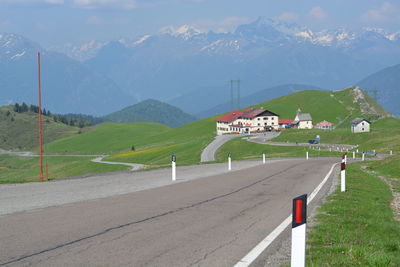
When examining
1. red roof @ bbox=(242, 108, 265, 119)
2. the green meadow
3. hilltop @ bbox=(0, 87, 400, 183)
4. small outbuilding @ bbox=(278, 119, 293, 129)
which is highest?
red roof @ bbox=(242, 108, 265, 119)

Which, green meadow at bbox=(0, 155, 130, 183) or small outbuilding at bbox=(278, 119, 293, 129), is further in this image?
small outbuilding at bbox=(278, 119, 293, 129)

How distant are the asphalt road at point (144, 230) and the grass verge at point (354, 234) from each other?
117cm

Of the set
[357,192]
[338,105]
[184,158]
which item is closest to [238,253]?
[357,192]

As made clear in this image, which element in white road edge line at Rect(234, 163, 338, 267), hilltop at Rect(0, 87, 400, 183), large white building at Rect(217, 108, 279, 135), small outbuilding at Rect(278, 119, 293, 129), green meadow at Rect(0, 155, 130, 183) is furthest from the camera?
small outbuilding at Rect(278, 119, 293, 129)

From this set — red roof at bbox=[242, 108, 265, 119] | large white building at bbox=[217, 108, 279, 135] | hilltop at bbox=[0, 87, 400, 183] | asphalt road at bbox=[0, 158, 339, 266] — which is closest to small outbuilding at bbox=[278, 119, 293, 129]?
large white building at bbox=[217, 108, 279, 135]

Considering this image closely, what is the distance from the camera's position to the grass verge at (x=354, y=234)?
313 inches

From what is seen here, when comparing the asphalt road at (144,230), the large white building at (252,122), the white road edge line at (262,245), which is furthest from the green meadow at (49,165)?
the white road edge line at (262,245)

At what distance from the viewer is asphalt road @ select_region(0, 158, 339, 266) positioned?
7.95 m

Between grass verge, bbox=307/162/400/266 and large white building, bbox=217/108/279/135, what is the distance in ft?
468

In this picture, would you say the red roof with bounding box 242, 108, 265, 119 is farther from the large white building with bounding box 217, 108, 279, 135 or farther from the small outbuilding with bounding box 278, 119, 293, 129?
the small outbuilding with bounding box 278, 119, 293, 129

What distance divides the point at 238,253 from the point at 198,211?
15.0ft

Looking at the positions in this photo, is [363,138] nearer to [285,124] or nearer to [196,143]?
[196,143]

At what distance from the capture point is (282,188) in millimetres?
20109

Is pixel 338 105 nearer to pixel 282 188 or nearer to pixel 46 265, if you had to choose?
pixel 282 188
